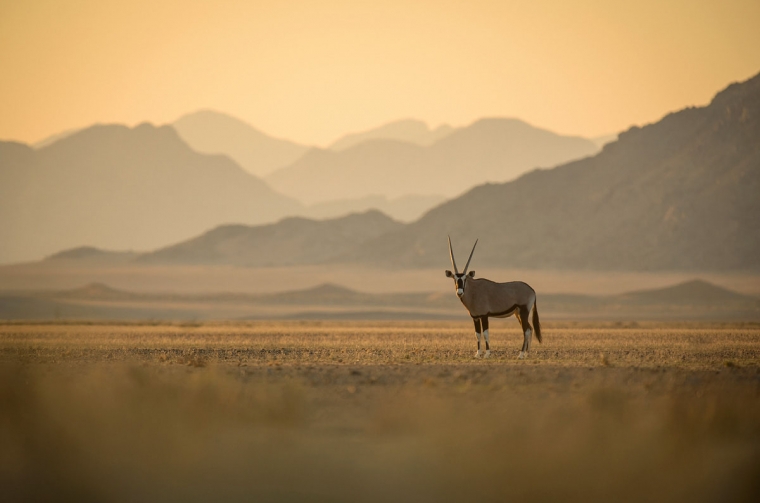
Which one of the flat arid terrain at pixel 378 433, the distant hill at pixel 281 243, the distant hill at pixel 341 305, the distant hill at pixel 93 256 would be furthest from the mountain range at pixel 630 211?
the flat arid terrain at pixel 378 433

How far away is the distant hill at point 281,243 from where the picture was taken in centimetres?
18325

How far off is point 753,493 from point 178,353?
2019 cm

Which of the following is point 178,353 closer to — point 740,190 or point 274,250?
point 740,190

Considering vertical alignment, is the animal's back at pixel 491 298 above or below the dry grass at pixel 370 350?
above

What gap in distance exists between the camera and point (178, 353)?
104ft

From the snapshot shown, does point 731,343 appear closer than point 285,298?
Yes

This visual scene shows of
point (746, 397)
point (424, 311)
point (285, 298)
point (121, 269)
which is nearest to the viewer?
point (746, 397)

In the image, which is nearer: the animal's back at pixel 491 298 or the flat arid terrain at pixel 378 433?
the flat arid terrain at pixel 378 433

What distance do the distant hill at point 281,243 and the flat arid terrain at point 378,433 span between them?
154187mm

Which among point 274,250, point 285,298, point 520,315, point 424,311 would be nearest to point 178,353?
point 520,315

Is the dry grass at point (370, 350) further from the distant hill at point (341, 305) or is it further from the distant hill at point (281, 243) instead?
the distant hill at point (281, 243)

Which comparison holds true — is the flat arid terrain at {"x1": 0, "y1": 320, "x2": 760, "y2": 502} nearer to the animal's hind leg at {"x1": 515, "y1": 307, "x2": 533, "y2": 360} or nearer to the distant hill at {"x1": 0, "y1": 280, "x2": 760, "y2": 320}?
the animal's hind leg at {"x1": 515, "y1": 307, "x2": 533, "y2": 360}

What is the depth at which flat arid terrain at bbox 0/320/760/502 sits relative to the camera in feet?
49.3

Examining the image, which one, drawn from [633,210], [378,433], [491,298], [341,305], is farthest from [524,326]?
[633,210]
